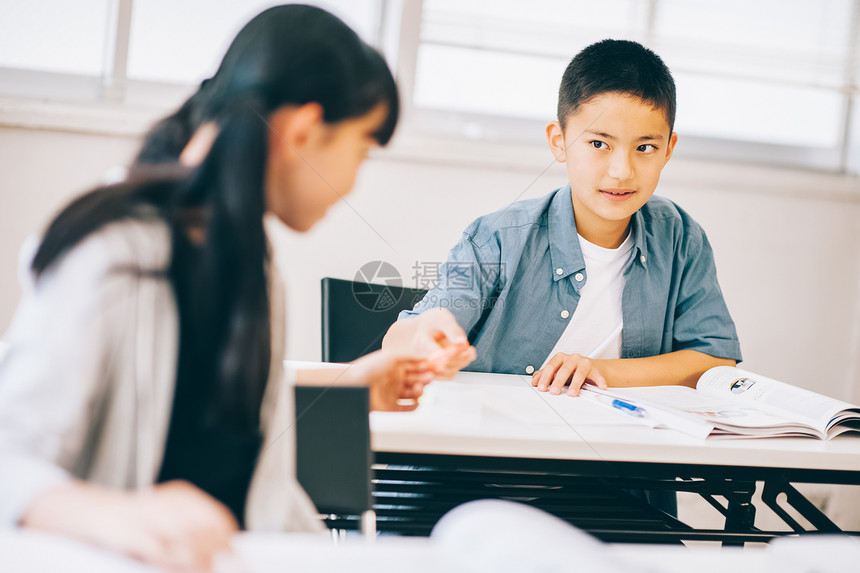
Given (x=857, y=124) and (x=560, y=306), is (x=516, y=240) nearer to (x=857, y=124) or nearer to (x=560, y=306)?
(x=560, y=306)

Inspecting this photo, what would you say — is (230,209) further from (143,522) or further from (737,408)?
(737,408)

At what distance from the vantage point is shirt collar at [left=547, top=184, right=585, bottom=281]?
2.97 ft

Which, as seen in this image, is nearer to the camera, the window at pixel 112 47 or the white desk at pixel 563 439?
the white desk at pixel 563 439

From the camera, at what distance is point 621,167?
821mm

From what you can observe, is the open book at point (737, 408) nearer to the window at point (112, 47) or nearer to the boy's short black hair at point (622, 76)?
the boy's short black hair at point (622, 76)

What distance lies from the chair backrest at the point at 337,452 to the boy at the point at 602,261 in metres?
0.33

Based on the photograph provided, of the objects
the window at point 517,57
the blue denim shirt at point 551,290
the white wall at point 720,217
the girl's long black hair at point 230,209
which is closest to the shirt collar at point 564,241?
the blue denim shirt at point 551,290

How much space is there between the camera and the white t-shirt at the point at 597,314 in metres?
0.91

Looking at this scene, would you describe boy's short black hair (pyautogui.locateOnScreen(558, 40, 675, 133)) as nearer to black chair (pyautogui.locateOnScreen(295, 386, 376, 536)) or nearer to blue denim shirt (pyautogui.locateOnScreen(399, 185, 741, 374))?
blue denim shirt (pyautogui.locateOnScreen(399, 185, 741, 374))

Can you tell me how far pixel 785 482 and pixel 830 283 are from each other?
0.95 metres

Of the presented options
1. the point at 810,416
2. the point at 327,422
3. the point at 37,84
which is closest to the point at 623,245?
the point at 810,416

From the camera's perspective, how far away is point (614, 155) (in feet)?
2.72

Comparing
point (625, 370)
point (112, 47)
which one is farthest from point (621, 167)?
point (112, 47)

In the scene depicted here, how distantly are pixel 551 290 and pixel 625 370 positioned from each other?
157mm
